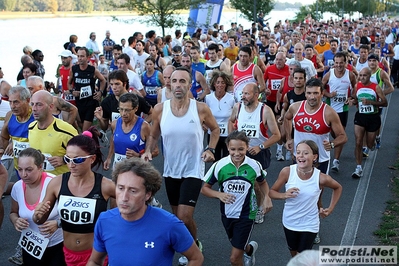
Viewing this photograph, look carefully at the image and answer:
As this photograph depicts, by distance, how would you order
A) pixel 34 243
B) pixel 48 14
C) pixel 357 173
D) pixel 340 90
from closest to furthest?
pixel 34 243 < pixel 357 173 < pixel 340 90 < pixel 48 14

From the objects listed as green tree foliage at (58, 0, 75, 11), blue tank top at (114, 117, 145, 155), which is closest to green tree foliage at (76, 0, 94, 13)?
green tree foliage at (58, 0, 75, 11)

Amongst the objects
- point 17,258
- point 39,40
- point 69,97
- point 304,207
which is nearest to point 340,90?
point 69,97

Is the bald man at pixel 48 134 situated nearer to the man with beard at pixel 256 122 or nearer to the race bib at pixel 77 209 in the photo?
the race bib at pixel 77 209

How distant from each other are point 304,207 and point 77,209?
2117mm

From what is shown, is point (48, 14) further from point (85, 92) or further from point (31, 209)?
point (31, 209)

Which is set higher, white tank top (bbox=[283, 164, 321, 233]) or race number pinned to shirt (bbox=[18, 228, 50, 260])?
white tank top (bbox=[283, 164, 321, 233])

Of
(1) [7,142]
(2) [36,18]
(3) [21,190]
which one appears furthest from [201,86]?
(2) [36,18]

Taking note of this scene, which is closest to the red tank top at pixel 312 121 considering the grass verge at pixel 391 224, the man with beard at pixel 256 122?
the man with beard at pixel 256 122

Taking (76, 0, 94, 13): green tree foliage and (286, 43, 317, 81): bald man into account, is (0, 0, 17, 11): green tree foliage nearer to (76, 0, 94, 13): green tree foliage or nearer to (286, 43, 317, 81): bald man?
(76, 0, 94, 13): green tree foliage

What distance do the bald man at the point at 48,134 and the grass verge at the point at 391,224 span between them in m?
3.56

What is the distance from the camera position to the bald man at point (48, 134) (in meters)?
5.76

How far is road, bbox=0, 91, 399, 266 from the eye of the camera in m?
6.58

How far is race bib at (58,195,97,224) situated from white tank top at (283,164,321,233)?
1951mm

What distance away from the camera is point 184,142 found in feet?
20.0
